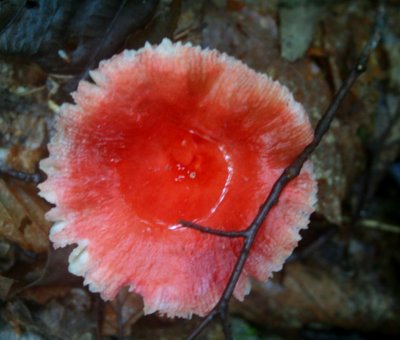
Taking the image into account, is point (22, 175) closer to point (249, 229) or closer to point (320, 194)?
point (249, 229)

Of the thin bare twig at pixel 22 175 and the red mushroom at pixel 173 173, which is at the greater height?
the red mushroom at pixel 173 173

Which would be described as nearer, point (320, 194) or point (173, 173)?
point (173, 173)

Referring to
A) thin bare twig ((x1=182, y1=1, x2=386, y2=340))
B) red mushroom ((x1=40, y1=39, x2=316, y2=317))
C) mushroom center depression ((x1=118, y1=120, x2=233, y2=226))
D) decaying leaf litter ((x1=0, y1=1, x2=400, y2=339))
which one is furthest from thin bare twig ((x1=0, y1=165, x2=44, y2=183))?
thin bare twig ((x1=182, y1=1, x2=386, y2=340))

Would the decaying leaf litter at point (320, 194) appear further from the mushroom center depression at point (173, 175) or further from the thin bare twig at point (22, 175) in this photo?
the mushroom center depression at point (173, 175)

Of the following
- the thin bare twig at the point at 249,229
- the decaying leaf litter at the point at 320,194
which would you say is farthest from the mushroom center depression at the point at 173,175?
the decaying leaf litter at the point at 320,194

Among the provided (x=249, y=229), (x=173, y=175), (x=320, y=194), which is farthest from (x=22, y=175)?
(x=320, y=194)

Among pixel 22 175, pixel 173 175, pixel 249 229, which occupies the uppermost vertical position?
pixel 249 229
